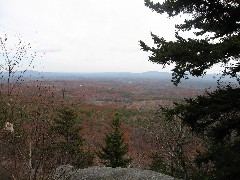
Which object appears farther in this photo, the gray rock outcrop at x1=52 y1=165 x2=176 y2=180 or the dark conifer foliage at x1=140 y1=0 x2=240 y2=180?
the gray rock outcrop at x1=52 y1=165 x2=176 y2=180

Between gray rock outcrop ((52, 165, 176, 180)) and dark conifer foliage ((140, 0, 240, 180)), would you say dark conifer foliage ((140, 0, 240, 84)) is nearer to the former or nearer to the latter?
dark conifer foliage ((140, 0, 240, 180))

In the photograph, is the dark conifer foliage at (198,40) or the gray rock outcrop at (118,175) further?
the gray rock outcrop at (118,175)

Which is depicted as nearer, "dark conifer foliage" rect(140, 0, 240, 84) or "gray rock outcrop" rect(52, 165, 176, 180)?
"dark conifer foliage" rect(140, 0, 240, 84)

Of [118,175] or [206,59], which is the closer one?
[206,59]

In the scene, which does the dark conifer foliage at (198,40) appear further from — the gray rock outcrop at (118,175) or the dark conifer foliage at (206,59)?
the gray rock outcrop at (118,175)

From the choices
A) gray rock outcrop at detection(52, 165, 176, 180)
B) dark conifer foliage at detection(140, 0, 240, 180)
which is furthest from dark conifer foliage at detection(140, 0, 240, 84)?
gray rock outcrop at detection(52, 165, 176, 180)

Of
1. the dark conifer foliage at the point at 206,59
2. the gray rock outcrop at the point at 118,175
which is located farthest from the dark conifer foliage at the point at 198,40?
the gray rock outcrop at the point at 118,175

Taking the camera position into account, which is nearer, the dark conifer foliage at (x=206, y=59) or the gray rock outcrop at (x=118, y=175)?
the dark conifer foliage at (x=206, y=59)

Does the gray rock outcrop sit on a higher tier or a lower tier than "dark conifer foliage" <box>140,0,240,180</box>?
lower

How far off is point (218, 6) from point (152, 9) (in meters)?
1.68

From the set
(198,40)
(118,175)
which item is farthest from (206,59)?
(118,175)

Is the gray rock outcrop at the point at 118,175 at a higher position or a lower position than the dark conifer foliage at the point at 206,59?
lower

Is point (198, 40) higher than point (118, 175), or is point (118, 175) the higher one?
point (198, 40)

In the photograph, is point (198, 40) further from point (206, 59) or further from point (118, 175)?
point (118, 175)
